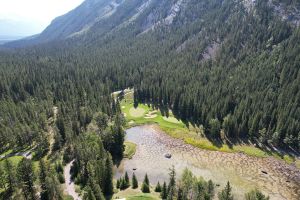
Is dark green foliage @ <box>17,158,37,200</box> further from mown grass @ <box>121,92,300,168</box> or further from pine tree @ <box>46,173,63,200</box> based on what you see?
mown grass @ <box>121,92,300,168</box>

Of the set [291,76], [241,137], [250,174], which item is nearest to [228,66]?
[291,76]

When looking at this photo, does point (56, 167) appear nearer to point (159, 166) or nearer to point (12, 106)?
point (159, 166)

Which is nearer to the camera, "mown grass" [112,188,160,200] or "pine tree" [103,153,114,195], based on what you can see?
"mown grass" [112,188,160,200]

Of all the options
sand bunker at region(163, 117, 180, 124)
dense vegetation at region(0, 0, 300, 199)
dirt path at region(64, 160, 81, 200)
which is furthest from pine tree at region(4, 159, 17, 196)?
sand bunker at region(163, 117, 180, 124)

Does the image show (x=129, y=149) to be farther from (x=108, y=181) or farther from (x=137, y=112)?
(x=137, y=112)

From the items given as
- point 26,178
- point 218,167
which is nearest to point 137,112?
point 218,167

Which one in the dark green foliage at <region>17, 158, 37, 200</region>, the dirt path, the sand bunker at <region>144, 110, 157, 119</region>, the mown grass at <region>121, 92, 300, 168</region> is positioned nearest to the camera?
the dark green foliage at <region>17, 158, 37, 200</region>

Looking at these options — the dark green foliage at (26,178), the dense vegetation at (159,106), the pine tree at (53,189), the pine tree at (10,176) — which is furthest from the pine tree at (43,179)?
the pine tree at (10,176)
